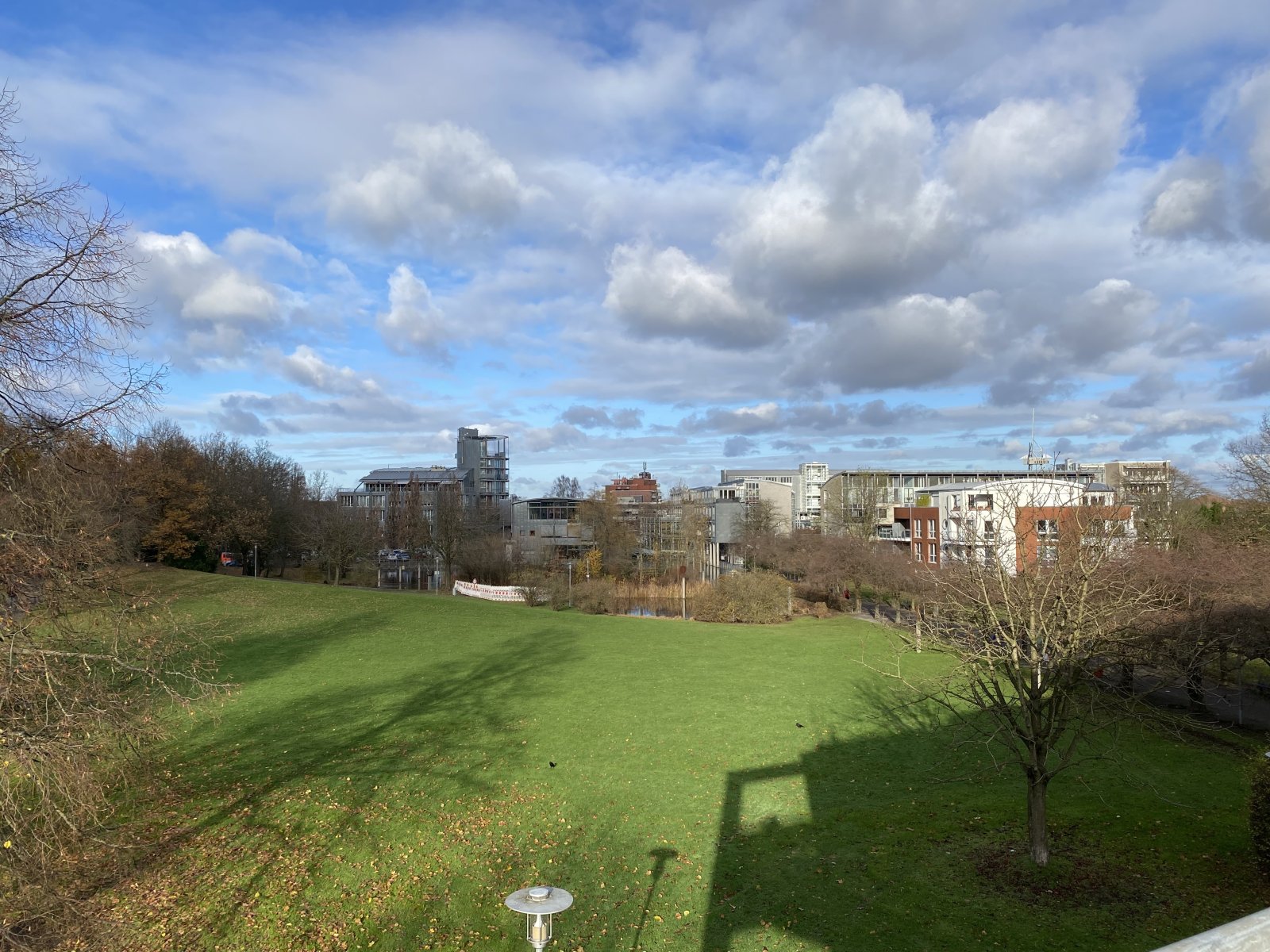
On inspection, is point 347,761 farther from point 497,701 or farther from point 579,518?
point 579,518

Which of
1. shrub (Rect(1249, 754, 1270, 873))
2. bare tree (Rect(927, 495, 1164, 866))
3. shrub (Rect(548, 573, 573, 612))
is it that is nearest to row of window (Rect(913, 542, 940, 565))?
shrub (Rect(548, 573, 573, 612))

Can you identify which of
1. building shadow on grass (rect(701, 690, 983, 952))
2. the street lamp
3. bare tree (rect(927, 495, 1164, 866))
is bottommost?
building shadow on grass (rect(701, 690, 983, 952))

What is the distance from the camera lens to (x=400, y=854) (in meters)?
10.9

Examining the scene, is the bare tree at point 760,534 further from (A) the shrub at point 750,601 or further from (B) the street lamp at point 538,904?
(B) the street lamp at point 538,904

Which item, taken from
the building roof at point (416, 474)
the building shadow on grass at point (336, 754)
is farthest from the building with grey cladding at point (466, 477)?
the building shadow on grass at point (336, 754)

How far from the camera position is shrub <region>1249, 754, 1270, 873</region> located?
9180 mm

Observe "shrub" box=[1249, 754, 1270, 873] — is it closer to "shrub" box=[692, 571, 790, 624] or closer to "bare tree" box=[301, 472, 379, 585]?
"shrub" box=[692, 571, 790, 624]

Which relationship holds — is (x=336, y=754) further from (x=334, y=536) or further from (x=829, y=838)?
(x=334, y=536)

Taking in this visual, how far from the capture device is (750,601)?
3900 centimetres

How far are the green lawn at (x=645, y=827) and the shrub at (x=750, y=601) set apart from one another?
17.1 m

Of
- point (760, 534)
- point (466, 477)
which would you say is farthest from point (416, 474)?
point (760, 534)

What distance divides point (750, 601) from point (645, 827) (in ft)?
89.7

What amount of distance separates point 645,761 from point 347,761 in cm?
583

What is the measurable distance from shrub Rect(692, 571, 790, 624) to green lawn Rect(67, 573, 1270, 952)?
17.1m
